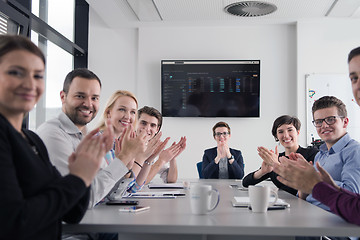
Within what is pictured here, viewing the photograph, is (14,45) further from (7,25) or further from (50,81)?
(50,81)

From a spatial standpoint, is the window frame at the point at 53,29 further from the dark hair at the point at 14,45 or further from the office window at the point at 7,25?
the dark hair at the point at 14,45

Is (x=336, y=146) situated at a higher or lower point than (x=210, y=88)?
lower

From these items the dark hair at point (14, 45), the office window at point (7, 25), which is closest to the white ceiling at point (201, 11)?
the office window at point (7, 25)

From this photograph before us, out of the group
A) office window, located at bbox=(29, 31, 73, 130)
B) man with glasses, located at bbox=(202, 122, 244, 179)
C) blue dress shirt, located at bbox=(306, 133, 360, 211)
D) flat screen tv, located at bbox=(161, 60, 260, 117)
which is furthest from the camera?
flat screen tv, located at bbox=(161, 60, 260, 117)

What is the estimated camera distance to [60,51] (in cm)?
445

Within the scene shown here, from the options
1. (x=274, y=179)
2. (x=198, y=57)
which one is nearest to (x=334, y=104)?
(x=274, y=179)

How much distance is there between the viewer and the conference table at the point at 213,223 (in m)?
1.20

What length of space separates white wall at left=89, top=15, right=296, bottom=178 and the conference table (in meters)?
3.53

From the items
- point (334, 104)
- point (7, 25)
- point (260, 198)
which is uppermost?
point (7, 25)

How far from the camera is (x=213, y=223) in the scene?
1.25 metres

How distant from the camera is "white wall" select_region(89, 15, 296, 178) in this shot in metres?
5.06

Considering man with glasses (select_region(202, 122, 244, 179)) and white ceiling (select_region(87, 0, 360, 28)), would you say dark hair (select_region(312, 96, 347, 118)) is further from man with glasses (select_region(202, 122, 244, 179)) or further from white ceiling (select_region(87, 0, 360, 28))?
white ceiling (select_region(87, 0, 360, 28))

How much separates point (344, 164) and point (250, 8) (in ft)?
9.59

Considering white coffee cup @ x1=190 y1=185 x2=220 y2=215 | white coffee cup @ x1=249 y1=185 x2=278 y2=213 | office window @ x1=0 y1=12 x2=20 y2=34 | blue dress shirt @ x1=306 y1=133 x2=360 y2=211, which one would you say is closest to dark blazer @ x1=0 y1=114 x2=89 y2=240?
white coffee cup @ x1=190 y1=185 x2=220 y2=215
